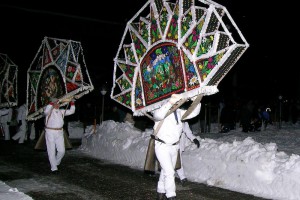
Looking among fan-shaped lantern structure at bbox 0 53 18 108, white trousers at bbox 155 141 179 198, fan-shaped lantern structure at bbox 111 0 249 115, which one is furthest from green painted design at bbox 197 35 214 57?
fan-shaped lantern structure at bbox 0 53 18 108

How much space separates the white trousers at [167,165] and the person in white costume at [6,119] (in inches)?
509

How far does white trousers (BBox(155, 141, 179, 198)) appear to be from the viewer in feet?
20.9

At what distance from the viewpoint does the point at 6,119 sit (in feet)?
58.1

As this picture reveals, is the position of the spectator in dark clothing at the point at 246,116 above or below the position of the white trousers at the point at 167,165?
above

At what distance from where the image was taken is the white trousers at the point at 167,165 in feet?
20.9

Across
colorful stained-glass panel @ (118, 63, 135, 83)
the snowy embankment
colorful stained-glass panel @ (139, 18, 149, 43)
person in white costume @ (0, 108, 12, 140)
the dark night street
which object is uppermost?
colorful stained-glass panel @ (139, 18, 149, 43)

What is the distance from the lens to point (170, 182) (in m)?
6.37

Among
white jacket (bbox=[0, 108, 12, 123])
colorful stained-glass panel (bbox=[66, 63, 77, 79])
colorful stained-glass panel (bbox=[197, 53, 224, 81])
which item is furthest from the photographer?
white jacket (bbox=[0, 108, 12, 123])

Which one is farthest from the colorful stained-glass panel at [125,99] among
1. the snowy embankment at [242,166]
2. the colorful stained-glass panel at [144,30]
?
the snowy embankment at [242,166]

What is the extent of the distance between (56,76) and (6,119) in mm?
8283

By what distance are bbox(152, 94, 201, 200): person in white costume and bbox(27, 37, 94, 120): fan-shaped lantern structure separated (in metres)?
3.67

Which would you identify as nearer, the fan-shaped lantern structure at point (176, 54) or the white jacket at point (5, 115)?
the fan-shaped lantern structure at point (176, 54)

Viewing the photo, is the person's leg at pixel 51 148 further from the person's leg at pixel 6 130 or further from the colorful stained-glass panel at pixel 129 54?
the person's leg at pixel 6 130

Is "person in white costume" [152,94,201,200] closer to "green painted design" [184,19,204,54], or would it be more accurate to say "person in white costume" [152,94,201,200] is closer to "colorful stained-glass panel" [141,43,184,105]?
"colorful stained-glass panel" [141,43,184,105]
